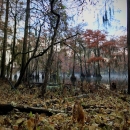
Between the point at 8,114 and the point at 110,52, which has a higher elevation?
the point at 110,52

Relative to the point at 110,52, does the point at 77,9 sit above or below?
below

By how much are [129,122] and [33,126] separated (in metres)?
1.54

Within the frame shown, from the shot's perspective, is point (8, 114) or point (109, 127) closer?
point (109, 127)

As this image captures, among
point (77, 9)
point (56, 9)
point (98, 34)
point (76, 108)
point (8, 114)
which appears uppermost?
point (98, 34)

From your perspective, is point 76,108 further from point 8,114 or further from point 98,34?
point 98,34

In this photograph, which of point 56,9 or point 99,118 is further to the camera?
point 56,9

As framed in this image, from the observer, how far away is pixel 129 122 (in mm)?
3051

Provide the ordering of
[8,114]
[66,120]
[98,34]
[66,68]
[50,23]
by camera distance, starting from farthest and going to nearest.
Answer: [66,68] < [98,34] < [50,23] < [8,114] < [66,120]

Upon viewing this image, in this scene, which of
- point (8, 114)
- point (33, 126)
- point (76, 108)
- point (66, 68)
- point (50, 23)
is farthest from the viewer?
point (66, 68)

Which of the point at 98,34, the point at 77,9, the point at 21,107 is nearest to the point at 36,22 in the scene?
the point at 77,9

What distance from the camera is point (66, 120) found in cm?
355

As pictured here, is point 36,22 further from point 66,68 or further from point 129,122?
point 66,68

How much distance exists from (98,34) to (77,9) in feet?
88.3

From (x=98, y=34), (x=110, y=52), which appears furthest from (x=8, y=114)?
(x=110, y=52)
